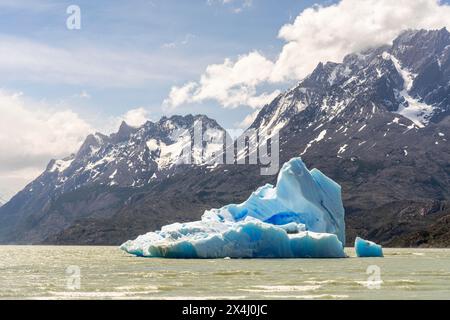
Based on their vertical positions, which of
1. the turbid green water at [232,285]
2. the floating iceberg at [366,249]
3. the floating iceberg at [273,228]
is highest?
the floating iceberg at [273,228]

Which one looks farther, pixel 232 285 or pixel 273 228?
pixel 273 228

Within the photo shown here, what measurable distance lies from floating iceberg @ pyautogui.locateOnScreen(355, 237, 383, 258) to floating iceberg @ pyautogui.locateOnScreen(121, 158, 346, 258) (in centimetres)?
374

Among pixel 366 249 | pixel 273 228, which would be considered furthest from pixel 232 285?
pixel 366 249

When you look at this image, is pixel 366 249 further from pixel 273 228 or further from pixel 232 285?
pixel 232 285

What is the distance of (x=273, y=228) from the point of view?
76625 millimetres

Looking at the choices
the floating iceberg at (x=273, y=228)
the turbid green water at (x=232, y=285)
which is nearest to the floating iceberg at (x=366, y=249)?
the floating iceberg at (x=273, y=228)

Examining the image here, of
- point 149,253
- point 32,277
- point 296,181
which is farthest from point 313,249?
point 32,277

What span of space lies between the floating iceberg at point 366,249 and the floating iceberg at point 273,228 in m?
3.74

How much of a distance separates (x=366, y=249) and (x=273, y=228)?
21813 mm

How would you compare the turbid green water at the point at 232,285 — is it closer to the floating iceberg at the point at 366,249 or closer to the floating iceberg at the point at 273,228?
the floating iceberg at the point at 273,228

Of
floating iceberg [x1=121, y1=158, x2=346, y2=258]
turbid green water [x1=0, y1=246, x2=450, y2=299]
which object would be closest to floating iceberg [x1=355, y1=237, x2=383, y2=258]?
floating iceberg [x1=121, y1=158, x2=346, y2=258]

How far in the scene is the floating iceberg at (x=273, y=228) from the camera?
78062 mm
